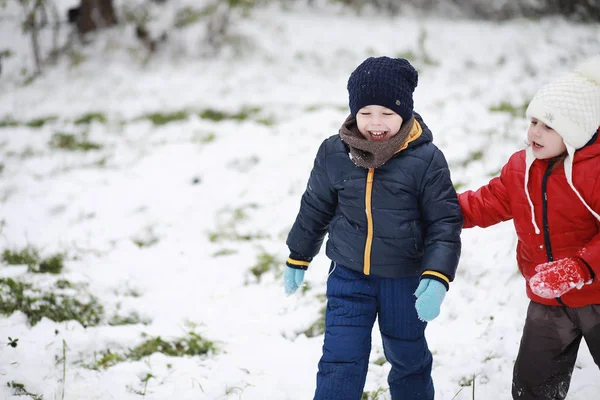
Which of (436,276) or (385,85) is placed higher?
(385,85)

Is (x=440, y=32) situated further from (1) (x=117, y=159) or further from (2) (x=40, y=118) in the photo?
(2) (x=40, y=118)

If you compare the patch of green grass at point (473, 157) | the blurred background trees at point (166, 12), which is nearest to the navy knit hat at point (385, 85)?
the patch of green grass at point (473, 157)

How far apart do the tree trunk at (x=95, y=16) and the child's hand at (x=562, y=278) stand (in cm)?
1332

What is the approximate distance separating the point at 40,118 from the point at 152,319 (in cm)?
730

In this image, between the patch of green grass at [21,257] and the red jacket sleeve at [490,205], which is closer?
the red jacket sleeve at [490,205]

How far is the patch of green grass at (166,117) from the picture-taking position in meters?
8.45

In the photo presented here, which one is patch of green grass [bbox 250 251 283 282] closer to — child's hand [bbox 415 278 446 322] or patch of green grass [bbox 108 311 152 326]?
patch of green grass [bbox 108 311 152 326]

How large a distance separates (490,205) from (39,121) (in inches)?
351

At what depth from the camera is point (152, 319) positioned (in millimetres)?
3576

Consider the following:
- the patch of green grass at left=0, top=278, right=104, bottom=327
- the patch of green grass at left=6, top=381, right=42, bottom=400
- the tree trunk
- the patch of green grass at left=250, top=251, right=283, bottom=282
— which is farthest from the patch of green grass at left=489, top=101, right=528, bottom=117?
the tree trunk

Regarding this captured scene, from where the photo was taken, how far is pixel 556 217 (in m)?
2.00

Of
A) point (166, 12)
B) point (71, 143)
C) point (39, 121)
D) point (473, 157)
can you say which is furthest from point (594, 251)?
point (166, 12)

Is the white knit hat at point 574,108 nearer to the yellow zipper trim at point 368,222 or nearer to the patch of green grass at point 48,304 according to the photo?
the yellow zipper trim at point 368,222

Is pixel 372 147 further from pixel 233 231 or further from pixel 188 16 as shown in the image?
pixel 188 16
